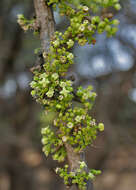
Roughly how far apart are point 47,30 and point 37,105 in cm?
742

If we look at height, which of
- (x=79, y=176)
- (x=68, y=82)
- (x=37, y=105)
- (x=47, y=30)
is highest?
(x=47, y=30)

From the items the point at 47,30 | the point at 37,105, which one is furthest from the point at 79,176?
the point at 37,105

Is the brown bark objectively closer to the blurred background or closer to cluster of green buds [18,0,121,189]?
cluster of green buds [18,0,121,189]

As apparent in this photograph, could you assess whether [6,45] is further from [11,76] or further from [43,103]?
[43,103]

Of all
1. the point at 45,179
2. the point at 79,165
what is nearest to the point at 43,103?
the point at 79,165

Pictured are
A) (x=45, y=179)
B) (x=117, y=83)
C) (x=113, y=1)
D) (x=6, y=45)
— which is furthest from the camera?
(x=45, y=179)

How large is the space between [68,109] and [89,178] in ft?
1.44

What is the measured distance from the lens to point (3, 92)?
9633 millimetres

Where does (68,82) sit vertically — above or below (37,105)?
above

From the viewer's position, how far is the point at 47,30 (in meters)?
1.64

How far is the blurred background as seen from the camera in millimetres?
7062

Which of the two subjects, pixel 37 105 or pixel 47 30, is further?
pixel 37 105

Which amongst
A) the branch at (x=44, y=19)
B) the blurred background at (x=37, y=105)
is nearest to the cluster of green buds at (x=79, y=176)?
the branch at (x=44, y=19)

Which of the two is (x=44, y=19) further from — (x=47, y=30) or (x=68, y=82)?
(x=68, y=82)
